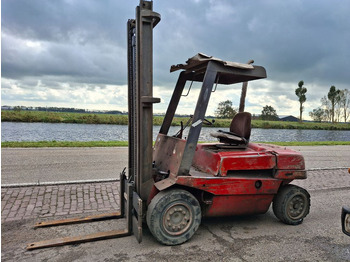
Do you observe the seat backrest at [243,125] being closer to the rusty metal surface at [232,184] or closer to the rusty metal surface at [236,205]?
the rusty metal surface at [232,184]

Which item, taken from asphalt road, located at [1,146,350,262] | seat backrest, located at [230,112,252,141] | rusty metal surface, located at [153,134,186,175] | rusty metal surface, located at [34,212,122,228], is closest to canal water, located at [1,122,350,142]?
seat backrest, located at [230,112,252,141]

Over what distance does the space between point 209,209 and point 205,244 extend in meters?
0.52

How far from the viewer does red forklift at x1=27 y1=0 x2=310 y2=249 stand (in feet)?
14.6

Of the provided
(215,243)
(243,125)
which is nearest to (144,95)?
(243,125)

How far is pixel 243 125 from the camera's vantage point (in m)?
5.40

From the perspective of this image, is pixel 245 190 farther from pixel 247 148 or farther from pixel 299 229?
pixel 299 229

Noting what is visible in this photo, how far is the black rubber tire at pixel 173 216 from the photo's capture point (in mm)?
4336

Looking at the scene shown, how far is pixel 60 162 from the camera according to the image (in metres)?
10.7

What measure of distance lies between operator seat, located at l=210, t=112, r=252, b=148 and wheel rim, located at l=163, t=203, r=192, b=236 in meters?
1.37

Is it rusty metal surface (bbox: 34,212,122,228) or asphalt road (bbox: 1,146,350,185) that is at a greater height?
asphalt road (bbox: 1,146,350,185)

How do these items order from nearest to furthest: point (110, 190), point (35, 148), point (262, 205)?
1. point (262, 205)
2. point (110, 190)
3. point (35, 148)

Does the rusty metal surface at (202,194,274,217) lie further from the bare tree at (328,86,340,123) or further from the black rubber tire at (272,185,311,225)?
the bare tree at (328,86,340,123)

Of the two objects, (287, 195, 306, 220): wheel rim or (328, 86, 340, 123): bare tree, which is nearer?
(287, 195, 306, 220): wheel rim

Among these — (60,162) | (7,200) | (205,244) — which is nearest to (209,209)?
(205,244)
